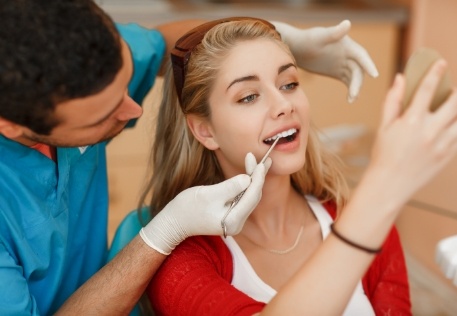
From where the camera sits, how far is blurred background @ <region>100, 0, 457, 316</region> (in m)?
2.66

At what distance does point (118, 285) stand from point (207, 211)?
231mm

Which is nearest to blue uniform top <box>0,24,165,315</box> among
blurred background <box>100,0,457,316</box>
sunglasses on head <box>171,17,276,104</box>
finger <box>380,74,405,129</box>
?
sunglasses on head <box>171,17,276,104</box>

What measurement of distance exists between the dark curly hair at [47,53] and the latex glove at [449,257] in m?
0.61

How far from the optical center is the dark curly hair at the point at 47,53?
1114mm

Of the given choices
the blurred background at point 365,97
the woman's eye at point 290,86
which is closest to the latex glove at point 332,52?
the woman's eye at point 290,86

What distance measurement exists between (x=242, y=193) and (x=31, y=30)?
19.0 inches

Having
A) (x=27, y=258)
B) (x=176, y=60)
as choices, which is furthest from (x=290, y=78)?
(x=27, y=258)

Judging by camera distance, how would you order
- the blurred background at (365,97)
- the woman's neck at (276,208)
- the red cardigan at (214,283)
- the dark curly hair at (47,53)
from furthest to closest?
the blurred background at (365,97) → the woman's neck at (276,208) → the red cardigan at (214,283) → the dark curly hair at (47,53)

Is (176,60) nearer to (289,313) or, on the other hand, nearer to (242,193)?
(242,193)

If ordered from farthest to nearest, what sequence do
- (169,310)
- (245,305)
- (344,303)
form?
(169,310)
(245,305)
(344,303)

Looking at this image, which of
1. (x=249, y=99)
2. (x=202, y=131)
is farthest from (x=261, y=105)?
(x=202, y=131)

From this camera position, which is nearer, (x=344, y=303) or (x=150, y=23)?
(x=344, y=303)

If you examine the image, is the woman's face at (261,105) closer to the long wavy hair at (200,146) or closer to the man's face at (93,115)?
the long wavy hair at (200,146)

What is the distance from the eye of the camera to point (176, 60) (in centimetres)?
147
